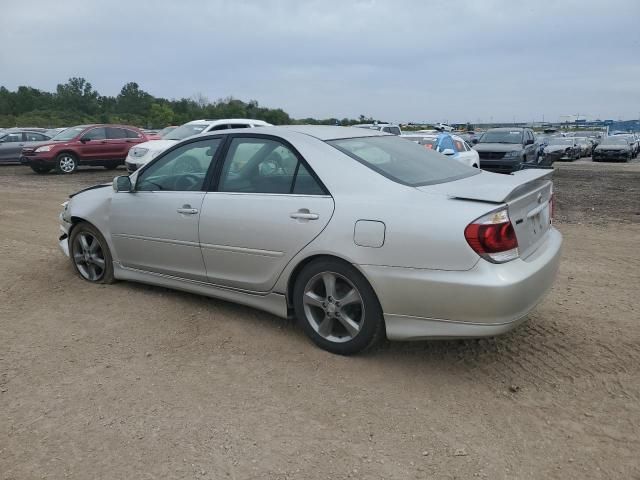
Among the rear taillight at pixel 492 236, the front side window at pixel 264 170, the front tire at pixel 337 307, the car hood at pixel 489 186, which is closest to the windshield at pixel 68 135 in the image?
the front side window at pixel 264 170

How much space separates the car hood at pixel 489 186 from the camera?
10.7ft

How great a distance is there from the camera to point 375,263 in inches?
132

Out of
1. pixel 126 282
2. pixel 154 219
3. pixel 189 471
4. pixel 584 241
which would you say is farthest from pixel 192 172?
pixel 584 241

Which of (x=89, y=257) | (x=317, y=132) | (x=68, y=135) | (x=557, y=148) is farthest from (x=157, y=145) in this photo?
(x=557, y=148)

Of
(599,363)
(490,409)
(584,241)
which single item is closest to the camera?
(490,409)

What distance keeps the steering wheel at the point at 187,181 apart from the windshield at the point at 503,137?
1678 centimetres

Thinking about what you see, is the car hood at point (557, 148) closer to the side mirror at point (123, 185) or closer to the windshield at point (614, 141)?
the windshield at point (614, 141)

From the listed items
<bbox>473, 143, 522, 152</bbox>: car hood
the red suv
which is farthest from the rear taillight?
the red suv

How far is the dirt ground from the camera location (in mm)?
2637

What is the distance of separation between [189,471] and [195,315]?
2032 millimetres

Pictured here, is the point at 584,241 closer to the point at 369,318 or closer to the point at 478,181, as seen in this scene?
the point at 478,181

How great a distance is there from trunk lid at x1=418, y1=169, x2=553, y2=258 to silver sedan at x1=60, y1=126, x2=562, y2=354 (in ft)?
0.05

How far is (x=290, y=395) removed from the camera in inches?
128

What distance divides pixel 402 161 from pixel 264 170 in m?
1.01
